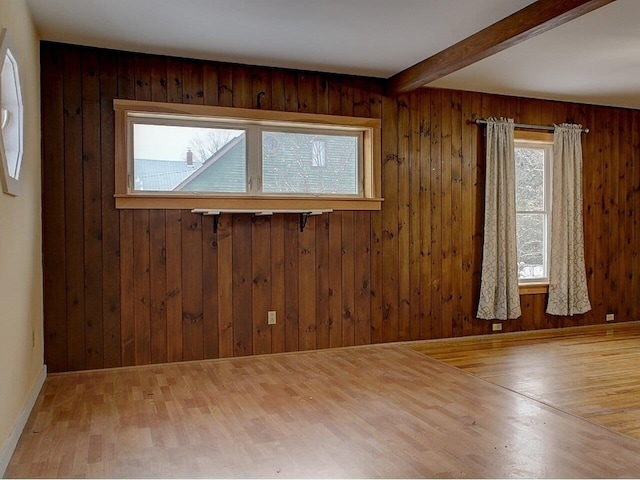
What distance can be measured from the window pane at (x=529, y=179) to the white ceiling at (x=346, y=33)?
3.36ft

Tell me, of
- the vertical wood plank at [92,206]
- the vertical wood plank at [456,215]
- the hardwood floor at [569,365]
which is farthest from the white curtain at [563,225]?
the vertical wood plank at [92,206]

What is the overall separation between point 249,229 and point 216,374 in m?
1.24

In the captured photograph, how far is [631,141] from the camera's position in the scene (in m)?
6.29

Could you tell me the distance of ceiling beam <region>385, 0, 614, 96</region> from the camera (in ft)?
10.2

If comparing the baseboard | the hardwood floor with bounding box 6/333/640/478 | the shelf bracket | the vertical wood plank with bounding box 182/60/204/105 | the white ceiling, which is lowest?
the hardwood floor with bounding box 6/333/640/478

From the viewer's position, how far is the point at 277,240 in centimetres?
475

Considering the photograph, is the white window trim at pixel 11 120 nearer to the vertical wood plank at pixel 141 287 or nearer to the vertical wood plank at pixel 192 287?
the vertical wood plank at pixel 141 287

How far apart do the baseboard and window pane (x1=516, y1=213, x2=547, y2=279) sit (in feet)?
15.1

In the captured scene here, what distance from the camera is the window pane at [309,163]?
15.5 feet

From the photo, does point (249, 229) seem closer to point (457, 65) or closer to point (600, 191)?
point (457, 65)

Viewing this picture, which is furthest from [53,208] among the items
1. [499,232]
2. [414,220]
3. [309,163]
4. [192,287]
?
[499,232]

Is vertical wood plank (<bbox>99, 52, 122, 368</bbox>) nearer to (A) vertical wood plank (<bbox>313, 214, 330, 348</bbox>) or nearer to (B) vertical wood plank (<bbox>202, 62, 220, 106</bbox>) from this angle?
(B) vertical wood plank (<bbox>202, 62, 220, 106</bbox>)

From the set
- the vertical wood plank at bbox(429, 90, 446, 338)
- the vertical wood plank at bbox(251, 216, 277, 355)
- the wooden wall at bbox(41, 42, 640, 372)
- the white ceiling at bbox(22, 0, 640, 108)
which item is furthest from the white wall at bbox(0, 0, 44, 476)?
the vertical wood plank at bbox(429, 90, 446, 338)

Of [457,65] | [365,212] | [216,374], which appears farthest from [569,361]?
[216,374]
